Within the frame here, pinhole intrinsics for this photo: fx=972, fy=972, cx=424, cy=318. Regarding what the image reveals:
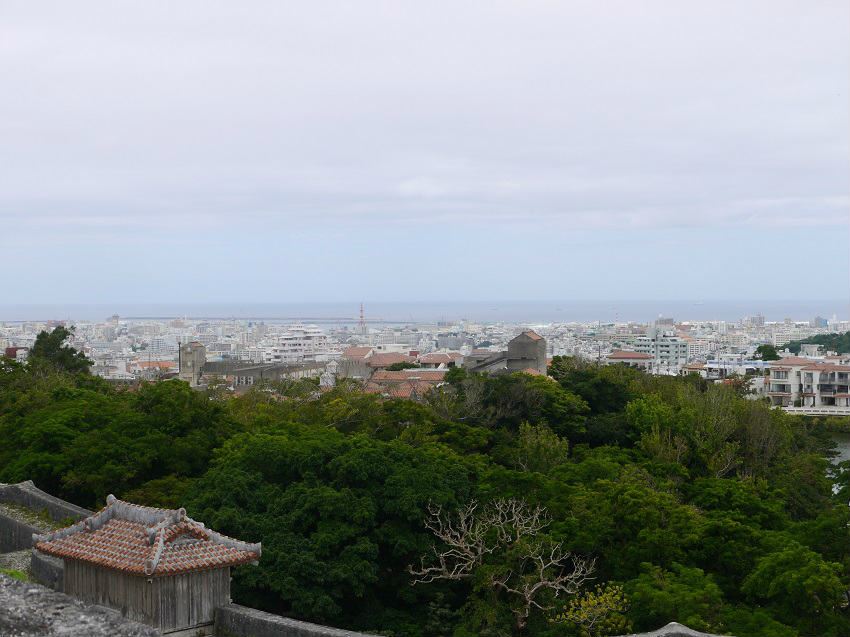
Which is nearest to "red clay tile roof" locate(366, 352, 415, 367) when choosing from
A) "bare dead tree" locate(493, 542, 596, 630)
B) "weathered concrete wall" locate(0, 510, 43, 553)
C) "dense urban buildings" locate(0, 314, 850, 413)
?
"dense urban buildings" locate(0, 314, 850, 413)

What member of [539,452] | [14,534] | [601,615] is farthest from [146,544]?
[539,452]

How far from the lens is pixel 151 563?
9484 millimetres

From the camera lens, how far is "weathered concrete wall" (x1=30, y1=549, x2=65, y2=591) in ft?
36.8

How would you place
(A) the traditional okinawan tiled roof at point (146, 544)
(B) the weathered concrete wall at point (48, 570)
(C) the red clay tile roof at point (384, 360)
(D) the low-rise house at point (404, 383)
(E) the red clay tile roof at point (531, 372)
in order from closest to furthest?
(A) the traditional okinawan tiled roof at point (146, 544) → (B) the weathered concrete wall at point (48, 570) → (E) the red clay tile roof at point (531, 372) → (D) the low-rise house at point (404, 383) → (C) the red clay tile roof at point (384, 360)

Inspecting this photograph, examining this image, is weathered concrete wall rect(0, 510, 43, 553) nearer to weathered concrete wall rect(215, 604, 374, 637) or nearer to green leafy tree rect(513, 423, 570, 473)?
weathered concrete wall rect(215, 604, 374, 637)

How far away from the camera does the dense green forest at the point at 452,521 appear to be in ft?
40.7

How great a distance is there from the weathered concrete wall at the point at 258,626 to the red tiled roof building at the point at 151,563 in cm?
17

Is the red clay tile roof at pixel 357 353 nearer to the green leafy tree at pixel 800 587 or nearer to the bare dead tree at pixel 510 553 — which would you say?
the bare dead tree at pixel 510 553

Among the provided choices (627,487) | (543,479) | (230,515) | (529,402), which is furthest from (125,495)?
(529,402)

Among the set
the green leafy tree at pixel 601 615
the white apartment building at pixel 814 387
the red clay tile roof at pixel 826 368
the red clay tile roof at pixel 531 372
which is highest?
the red clay tile roof at pixel 531 372

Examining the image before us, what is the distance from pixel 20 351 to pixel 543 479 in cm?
6658

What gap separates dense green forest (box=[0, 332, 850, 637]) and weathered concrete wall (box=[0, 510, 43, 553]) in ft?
6.40

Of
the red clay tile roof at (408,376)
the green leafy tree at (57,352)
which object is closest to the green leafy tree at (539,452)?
the green leafy tree at (57,352)

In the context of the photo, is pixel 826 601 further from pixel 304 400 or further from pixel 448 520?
pixel 304 400
